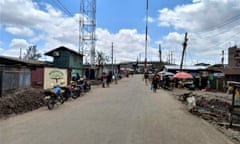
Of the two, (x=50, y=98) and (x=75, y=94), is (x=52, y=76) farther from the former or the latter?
(x=50, y=98)

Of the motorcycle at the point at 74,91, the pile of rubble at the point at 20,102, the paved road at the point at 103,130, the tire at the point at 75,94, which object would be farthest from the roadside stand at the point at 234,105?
the tire at the point at 75,94

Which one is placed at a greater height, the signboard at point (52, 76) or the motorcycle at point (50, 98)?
the signboard at point (52, 76)

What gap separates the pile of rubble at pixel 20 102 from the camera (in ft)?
31.4

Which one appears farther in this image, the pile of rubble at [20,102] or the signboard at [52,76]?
the signboard at [52,76]

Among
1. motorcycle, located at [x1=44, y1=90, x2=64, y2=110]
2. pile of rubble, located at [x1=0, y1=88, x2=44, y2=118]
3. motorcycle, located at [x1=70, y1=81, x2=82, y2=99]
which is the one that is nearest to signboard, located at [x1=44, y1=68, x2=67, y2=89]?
motorcycle, located at [x1=70, y1=81, x2=82, y2=99]

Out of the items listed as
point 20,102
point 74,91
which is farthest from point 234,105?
point 74,91

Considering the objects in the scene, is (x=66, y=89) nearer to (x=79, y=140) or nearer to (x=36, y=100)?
(x=36, y=100)

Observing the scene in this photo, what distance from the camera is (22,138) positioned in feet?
19.3

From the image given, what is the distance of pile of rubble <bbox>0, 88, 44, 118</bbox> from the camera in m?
9.57

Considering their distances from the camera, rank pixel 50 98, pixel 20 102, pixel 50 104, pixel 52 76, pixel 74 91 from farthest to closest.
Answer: pixel 52 76 → pixel 74 91 → pixel 50 98 → pixel 50 104 → pixel 20 102

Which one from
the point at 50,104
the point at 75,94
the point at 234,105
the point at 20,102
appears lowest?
the point at 75,94

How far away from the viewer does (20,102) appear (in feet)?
35.1

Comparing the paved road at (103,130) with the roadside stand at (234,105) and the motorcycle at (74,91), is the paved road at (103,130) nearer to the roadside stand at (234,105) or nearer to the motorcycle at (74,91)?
the roadside stand at (234,105)

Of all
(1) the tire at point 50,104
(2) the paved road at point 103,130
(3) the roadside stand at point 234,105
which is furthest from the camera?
(1) the tire at point 50,104
